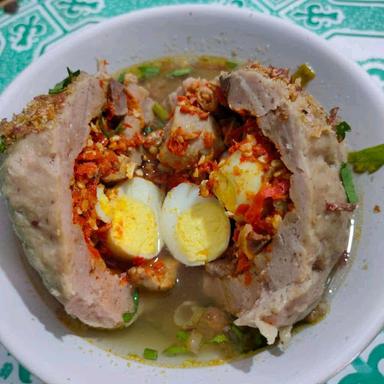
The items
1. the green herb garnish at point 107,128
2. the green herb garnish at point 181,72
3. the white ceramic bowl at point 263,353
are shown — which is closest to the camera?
the white ceramic bowl at point 263,353

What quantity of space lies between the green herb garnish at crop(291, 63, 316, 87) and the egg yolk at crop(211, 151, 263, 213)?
0.42 metres

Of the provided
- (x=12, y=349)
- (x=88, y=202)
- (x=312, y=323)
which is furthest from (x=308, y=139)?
(x=12, y=349)

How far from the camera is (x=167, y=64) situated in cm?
205

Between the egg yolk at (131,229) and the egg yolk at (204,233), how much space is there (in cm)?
9

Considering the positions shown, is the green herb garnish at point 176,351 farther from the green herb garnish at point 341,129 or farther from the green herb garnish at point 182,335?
the green herb garnish at point 341,129

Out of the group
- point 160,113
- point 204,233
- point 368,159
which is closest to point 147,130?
point 160,113

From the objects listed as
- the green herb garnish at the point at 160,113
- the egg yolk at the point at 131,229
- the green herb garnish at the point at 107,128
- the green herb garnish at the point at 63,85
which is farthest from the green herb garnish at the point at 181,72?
the egg yolk at the point at 131,229

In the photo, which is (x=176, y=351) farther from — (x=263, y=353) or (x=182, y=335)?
(x=263, y=353)

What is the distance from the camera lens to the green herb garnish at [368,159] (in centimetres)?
164

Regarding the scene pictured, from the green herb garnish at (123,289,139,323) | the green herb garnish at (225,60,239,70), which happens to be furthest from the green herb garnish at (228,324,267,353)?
the green herb garnish at (225,60,239,70)

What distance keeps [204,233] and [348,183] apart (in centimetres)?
45

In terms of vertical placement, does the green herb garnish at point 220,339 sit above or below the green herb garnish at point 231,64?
below

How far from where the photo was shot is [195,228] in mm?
1670

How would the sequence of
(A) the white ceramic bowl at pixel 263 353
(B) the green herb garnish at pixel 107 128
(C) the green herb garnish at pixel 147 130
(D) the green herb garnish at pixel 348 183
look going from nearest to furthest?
(A) the white ceramic bowl at pixel 263 353 → (D) the green herb garnish at pixel 348 183 → (B) the green herb garnish at pixel 107 128 → (C) the green herb garnish at pixel 147 130
